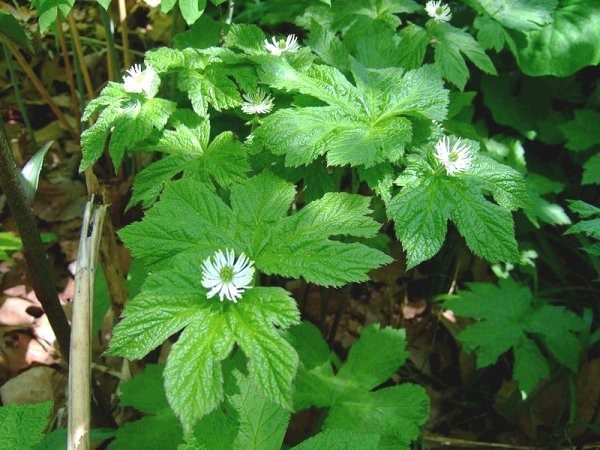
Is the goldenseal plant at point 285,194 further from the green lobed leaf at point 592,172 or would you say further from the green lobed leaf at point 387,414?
the green lobed leaf at point 592,172

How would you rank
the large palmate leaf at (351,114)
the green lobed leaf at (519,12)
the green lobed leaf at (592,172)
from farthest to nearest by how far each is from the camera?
the green lobed leaf at (592,172) → the green lobed leaf at (519,12) → the large palmate leaf at (351,114)

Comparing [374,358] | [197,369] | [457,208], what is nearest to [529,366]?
[374,358]

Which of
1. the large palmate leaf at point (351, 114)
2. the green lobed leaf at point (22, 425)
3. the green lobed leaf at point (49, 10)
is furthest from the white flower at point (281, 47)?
the green lobed leaf at point (22, 425)

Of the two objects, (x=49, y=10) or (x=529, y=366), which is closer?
(x=49, y=10)

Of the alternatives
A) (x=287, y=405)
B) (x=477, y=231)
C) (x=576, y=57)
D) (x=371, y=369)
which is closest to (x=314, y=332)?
(x=371, y=369)

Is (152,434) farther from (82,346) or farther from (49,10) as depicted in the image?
(49,10)

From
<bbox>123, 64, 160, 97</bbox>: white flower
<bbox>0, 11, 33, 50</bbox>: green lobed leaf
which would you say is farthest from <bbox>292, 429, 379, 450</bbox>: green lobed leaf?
<bbox>0, 11, 33, 50</bbox>: green lobed leaf

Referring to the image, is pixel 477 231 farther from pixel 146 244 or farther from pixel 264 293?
pixel 146 244
